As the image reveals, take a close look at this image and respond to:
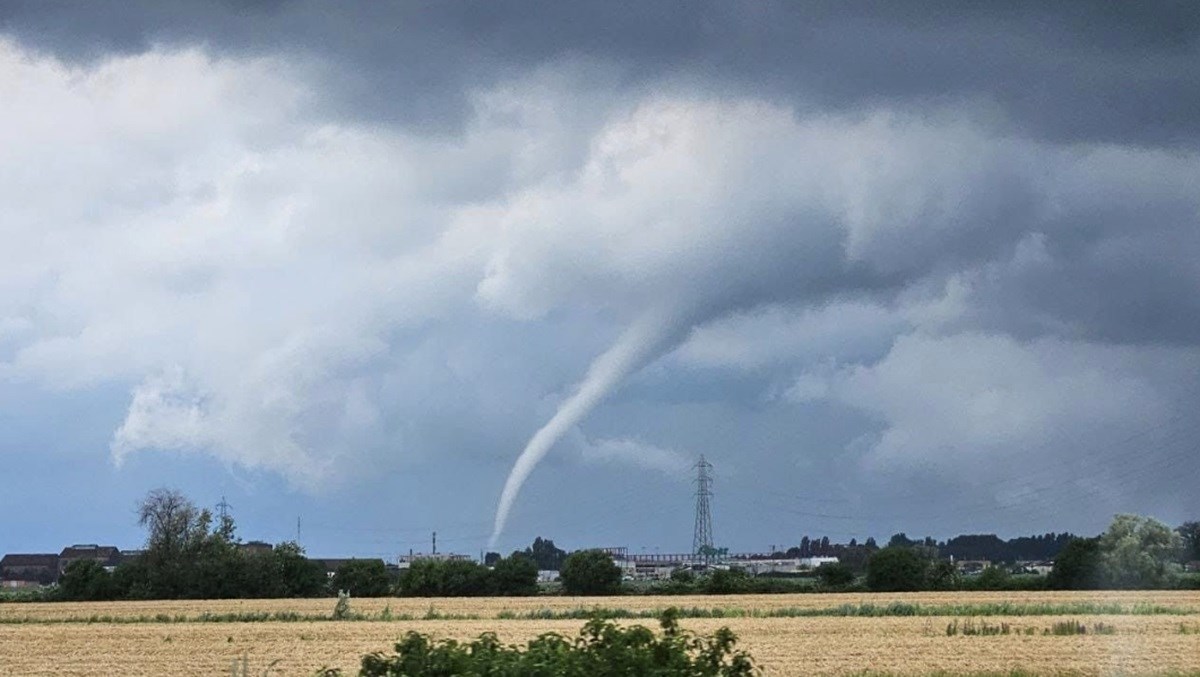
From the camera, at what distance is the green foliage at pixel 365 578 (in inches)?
4828

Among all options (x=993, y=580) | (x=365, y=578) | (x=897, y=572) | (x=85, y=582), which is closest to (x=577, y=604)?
(x=365, y=578)

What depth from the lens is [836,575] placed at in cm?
12444

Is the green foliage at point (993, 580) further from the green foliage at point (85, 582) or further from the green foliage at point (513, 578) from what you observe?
the green foliage at point (85, 582)

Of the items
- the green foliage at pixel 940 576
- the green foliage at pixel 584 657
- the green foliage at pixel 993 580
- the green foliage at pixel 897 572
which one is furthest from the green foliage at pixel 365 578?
the green foliage at pixel 584 657

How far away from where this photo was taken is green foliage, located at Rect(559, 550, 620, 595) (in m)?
124

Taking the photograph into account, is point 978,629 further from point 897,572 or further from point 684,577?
point 684,577

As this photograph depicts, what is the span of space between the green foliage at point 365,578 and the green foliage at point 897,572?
42308 millimetres

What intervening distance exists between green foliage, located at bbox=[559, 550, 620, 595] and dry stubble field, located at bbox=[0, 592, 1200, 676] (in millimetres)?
39394

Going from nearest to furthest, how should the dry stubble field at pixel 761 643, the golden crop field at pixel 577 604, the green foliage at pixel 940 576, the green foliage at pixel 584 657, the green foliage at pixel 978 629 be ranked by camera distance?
the green foliage at pixel 584 657 < the dry stubble field at pixel 761 643 < the green foliage at pixel 978 629 < the golden crop field at pixel 577 604 < the green foliage at pixel 940 576

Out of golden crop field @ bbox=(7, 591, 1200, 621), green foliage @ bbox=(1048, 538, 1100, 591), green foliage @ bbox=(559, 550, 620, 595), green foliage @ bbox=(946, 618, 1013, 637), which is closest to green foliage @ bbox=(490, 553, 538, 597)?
green foliage @ bbox=(559, 550, 620, 595)

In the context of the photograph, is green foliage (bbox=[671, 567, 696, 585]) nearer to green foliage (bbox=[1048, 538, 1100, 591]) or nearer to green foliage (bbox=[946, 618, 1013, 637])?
green foliage (bbox=[1048, 538, 1100, 591])

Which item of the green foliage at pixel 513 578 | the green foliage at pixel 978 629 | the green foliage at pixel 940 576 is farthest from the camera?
the green foliage at pixel 940 576

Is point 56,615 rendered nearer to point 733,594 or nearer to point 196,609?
point 196,609

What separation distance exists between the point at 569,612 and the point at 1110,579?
171 feet
